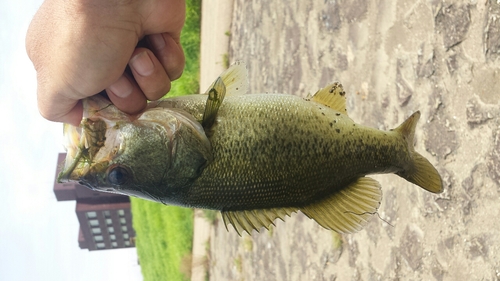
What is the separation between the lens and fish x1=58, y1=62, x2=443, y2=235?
111 centimetres

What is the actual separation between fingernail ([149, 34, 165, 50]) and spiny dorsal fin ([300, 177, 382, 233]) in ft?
2.11

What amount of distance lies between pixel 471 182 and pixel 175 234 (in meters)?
6.13

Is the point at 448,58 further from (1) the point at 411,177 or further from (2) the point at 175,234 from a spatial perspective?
(2) the point at 175,234

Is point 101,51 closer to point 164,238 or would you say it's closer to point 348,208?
point 348,208

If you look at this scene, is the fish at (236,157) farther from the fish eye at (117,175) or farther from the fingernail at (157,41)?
the fingernail at (157,41)

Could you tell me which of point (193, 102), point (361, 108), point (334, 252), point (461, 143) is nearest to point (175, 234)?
point (334, 252)

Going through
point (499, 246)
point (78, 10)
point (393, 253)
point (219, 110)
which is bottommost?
point (393, 253)

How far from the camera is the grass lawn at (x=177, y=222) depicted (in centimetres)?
662

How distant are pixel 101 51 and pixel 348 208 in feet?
2.59

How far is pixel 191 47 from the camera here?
22.0 feet

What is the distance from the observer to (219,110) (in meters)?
1.17

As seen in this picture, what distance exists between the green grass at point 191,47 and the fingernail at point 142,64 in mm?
5336

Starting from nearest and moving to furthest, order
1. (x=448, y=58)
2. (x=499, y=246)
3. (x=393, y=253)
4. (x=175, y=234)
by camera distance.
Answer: (x=499, y=246) → (x=448, y=58) → (x=393, y=253) → (x=175, y=234)

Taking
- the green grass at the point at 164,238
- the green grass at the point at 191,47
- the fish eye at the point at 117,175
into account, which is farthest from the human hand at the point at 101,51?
the green grass at the point at 164,238
